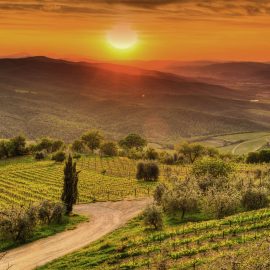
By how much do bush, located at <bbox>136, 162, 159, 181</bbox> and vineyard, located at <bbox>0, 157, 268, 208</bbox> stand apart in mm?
2061

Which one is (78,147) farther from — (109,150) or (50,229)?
(50,229)

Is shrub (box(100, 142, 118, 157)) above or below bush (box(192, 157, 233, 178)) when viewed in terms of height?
below

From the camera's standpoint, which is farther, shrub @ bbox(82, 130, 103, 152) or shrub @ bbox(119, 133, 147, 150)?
shrub @ bbox(119, 133, 147, 150)

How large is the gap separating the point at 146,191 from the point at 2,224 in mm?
34850

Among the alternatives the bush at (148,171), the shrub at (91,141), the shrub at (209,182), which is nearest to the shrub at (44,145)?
the shrub at (91,141)

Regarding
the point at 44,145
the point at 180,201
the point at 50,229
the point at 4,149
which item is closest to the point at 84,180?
the point at 50,229

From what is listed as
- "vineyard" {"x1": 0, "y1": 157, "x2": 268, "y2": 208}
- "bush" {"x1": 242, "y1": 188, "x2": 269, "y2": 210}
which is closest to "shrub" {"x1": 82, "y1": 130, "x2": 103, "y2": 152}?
"vineyard" {"x1": 0, "y1": 157, "x2": 268, "y2": 208}

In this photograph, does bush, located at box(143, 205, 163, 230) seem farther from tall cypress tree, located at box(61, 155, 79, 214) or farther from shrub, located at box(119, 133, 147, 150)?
shrub, located at box(119, 133, 147, 150)

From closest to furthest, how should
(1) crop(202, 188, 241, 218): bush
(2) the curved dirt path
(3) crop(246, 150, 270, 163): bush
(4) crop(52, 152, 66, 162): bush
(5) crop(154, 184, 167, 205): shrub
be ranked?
(2) the curved dirt path < (1) crop(202, 188, 241, 218): bush < (5) crop(154, 184, 167, 205): shrub < (4) crop(52, 152, 66, 162): bush < (3) crop(246, 150, 270, 163): bush

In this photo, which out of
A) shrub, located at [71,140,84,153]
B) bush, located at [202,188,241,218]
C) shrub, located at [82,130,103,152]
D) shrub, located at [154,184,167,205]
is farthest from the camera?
shrub, located at [82,130,103,152]

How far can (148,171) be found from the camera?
327 feet

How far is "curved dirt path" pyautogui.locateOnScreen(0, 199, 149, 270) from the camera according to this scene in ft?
162

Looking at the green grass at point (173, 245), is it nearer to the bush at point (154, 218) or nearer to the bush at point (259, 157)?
the bush at point (154, 218)

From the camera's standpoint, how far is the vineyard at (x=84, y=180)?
82.4 metres
